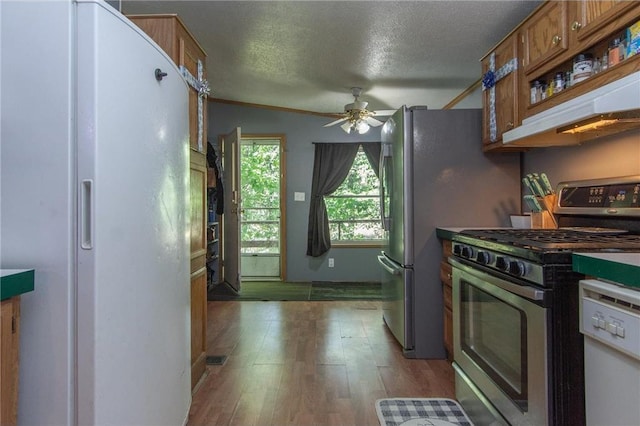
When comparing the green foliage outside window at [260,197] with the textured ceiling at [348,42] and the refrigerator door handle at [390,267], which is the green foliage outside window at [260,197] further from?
the refrigerator door handle at [390,267]

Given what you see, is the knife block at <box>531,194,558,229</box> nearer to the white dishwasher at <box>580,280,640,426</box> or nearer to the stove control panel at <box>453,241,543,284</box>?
the stove control panel at <box>453,241,543,284</box>

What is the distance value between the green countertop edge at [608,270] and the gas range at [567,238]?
0.06m

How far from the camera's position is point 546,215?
2029mm

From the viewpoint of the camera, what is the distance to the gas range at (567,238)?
3.72ft

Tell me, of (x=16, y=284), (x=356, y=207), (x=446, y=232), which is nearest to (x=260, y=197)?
(x=356, y=207)

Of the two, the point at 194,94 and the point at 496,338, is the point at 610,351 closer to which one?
the point at 496,338

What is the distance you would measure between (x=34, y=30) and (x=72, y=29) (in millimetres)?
103

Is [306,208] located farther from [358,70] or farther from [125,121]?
[125,121]

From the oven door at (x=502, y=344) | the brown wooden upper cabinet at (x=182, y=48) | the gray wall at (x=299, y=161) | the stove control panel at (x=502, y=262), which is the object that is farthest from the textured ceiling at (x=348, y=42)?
the oven door at (x=502, y=344)

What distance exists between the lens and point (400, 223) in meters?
2.50

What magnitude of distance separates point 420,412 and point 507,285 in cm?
90

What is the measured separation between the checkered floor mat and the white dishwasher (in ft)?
2.71

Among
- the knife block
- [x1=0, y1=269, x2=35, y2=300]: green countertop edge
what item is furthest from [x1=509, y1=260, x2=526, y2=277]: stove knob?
[x1=0, y1=269, x2=35, y2=300]: green countertop edge

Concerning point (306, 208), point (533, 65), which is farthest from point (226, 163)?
point (533, 65)
